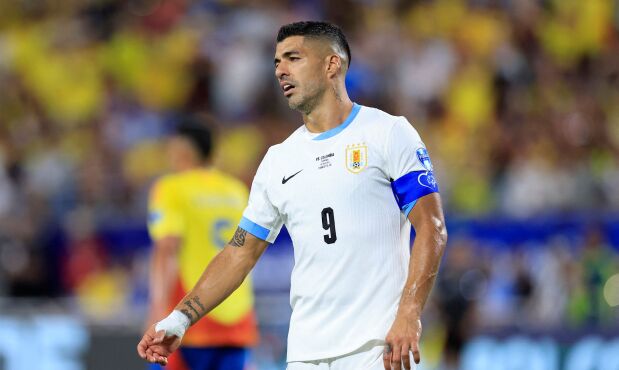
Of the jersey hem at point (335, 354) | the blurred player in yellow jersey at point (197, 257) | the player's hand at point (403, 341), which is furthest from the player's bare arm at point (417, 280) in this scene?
the blurred player in yellow jersey at point (197, 257)

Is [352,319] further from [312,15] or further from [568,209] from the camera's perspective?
[312,15]

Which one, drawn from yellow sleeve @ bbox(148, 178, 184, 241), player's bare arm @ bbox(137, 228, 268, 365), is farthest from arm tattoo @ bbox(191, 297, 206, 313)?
yellow sleeve @ bbox(148, 178, 184, 241)

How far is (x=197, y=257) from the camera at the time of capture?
8312 mm

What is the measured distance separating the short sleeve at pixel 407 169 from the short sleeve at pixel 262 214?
65 centimetres

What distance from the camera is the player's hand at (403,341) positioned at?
473 centimetres

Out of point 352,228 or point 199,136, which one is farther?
point 199,136

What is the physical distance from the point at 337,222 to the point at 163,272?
10.3 feet

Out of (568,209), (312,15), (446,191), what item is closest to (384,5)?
(312,15)

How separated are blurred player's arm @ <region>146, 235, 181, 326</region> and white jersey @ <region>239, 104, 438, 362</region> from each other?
2.85 m

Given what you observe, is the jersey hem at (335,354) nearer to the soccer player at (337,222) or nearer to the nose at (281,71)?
the soccer player at (337,222)

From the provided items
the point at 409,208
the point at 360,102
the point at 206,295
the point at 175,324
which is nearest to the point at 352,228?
the point at 409,208

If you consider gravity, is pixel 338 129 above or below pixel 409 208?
above

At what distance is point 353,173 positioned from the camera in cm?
523

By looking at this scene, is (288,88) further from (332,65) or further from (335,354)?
(335,354)
